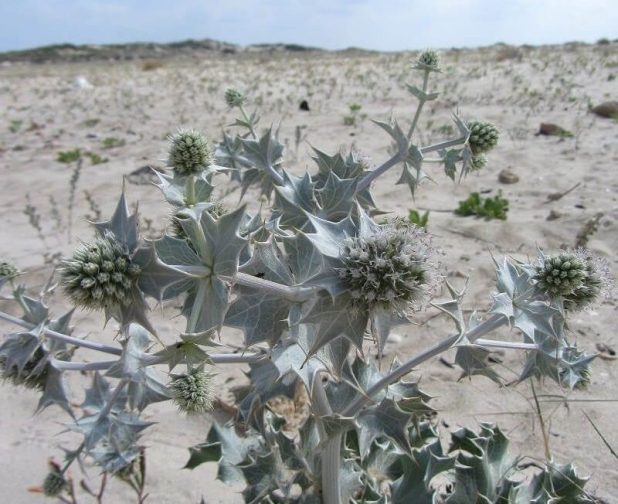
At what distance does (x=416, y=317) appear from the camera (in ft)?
10.7

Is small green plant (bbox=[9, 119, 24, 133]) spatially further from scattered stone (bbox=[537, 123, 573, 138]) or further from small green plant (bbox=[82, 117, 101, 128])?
scattered stone (bbox=[537, 123, 573, 138])

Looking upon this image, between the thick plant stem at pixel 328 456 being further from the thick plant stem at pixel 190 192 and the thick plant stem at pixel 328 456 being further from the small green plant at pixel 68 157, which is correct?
the small green plant at pixel 68 157

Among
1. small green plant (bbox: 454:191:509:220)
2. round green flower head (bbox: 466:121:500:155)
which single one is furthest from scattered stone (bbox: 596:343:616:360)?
small green plant (bbox: 454:191:509:220)

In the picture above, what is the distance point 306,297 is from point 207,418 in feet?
5.07

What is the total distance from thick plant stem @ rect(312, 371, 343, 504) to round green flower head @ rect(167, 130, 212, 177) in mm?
799

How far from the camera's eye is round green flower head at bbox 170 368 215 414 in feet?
5.88

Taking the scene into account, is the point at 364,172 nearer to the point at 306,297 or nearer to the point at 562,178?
the point at 306,297

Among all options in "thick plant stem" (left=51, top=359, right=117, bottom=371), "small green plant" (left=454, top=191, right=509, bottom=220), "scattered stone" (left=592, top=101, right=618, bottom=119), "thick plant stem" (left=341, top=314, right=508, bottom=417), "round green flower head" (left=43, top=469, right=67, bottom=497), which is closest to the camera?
"thick plant stem" (left=51, top=359, right=117, bottom=371)

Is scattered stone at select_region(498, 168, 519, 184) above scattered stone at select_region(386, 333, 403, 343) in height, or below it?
above

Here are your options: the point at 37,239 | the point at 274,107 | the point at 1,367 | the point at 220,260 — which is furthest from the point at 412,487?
the point at 274,107

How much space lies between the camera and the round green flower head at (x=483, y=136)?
7.75ft

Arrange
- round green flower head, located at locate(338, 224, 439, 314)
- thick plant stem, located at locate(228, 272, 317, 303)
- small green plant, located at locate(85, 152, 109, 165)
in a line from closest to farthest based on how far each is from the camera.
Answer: round green flower head, located at locate(338, 224, 439, 314), thick plant stem, located at locate(228, 272, 317, 303), small green plant, located at locate(85, 152, 109, 165)

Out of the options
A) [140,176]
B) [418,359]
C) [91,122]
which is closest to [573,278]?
[418,359]

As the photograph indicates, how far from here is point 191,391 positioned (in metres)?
1.81
